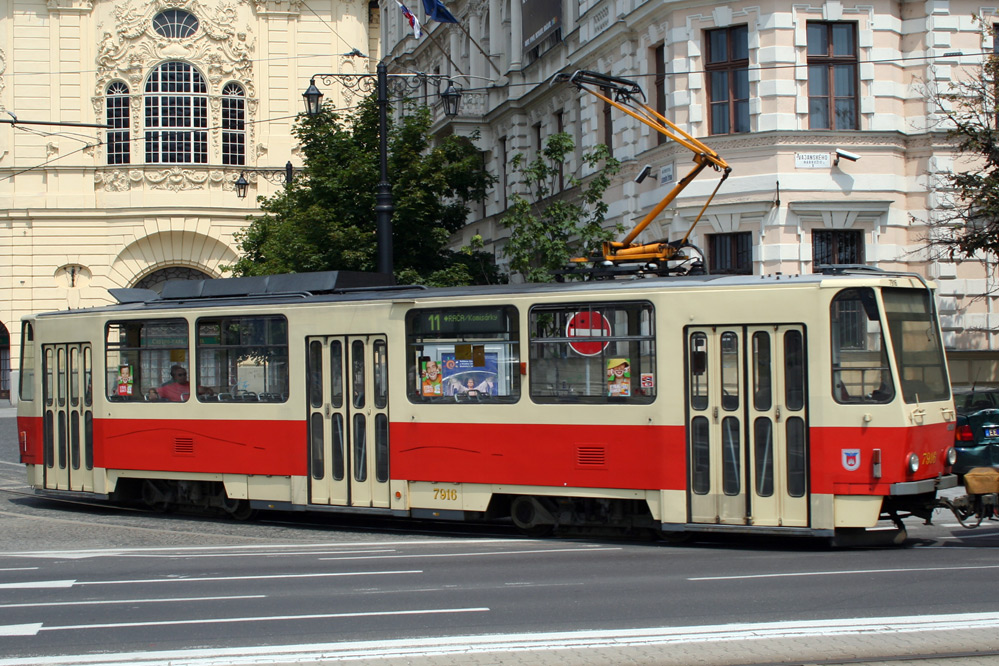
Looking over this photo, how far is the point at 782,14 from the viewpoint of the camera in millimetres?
22422

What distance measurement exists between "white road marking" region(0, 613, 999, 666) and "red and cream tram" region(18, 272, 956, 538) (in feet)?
11.1

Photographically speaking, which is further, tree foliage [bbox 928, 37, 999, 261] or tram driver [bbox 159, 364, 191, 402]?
tree foliage [bbox 928, 37, 999, 261]

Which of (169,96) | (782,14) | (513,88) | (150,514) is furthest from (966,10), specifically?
(169,96)

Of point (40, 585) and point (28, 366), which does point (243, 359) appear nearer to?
point (28, 366)

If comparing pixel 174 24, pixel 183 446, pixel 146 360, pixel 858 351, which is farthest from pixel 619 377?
pixel 174 24

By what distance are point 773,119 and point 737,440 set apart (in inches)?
466

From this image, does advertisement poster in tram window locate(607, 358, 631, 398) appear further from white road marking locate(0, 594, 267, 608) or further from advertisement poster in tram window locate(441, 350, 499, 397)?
white road marking locate(0, 594, 267, 608)

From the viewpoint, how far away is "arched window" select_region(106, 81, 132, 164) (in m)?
47.2

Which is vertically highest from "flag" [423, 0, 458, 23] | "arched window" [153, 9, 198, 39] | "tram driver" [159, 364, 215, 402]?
"arched window" [153, 9, 198, 39]

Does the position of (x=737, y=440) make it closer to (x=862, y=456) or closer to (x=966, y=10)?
(x=862, y=456)

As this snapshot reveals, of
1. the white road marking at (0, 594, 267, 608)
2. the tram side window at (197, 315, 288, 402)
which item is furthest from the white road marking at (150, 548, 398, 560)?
the white road marking at (0, 594, 267, 608)

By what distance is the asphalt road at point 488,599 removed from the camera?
24.9ft

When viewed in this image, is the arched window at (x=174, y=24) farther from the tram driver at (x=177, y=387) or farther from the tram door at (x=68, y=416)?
the tram driver at (x=177, y=387)

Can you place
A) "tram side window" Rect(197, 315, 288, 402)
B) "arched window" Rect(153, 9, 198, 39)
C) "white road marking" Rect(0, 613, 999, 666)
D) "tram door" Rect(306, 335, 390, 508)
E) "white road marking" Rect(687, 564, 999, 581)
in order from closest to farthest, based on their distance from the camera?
"white road marking" Rect(0, 613, 999, 666), "white road marking" Rect(687, 564, 999, 581), "tram door" Rect(306, 335, 390, 508), "tram side window" Rect(197, 315, 288, 402), "arched window" Rect(153, 9, 198, 39)
